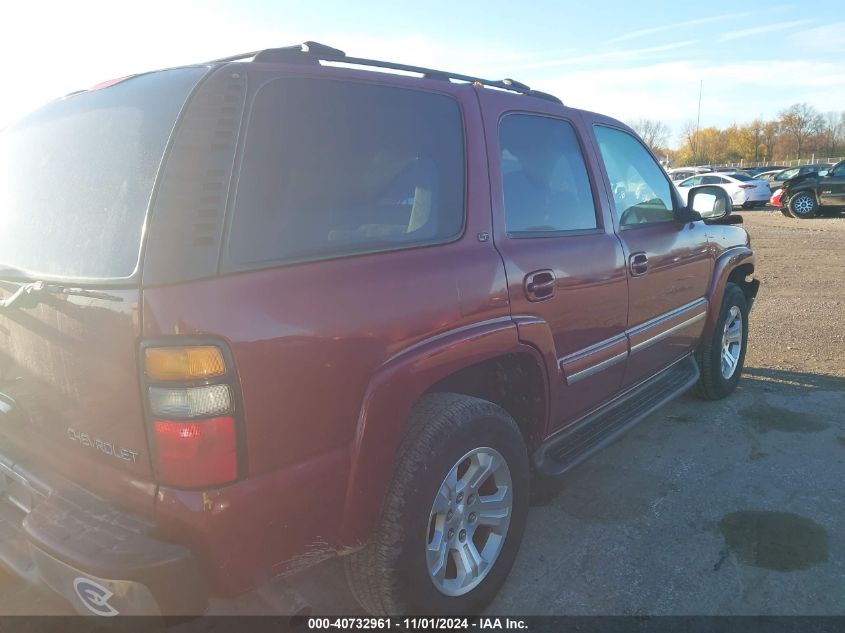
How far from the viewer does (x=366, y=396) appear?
6.13ft

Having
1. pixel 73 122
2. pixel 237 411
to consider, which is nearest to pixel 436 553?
pixel 237 411

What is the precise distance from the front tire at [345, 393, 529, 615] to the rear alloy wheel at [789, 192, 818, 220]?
19.6 meters

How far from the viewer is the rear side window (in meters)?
1.79

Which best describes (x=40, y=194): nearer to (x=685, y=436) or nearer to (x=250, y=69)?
(x=250, y=69)

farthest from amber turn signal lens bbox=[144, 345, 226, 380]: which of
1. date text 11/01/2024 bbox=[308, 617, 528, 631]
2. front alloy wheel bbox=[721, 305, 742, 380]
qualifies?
front alloy wheel bbox=[721, 305, 742, 380]

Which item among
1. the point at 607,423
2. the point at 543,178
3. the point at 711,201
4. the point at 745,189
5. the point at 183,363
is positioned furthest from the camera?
the point at 745,189

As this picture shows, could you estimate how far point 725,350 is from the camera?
4.67 meters

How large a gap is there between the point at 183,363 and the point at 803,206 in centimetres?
2101

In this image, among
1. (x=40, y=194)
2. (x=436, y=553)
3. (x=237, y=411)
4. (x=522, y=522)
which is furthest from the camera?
(x=522, y=522)

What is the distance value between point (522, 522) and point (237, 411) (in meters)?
1.42

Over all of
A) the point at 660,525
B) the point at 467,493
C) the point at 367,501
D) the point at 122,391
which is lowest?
the point at 660,525

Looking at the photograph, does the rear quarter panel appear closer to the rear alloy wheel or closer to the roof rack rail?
the roof rack rail

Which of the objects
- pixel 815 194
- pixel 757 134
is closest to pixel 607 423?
pixel 815 194

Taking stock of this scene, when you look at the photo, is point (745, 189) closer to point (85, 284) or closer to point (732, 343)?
point (732, 343)
